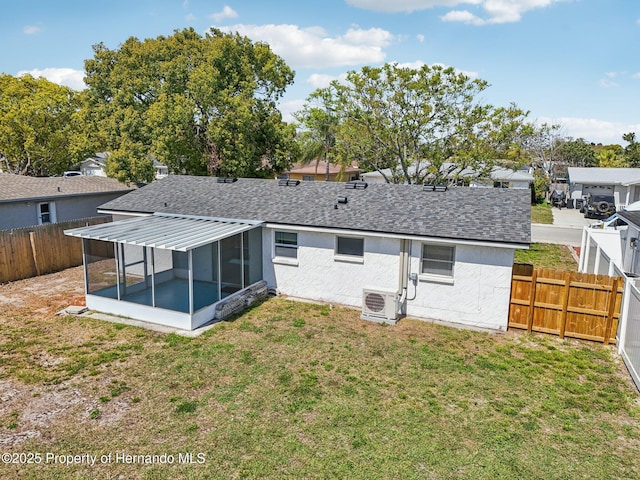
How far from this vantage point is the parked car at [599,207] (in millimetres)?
33625

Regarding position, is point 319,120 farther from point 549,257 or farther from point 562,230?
point 549,257

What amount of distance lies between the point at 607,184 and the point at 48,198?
144 feet

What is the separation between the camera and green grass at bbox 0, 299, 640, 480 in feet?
22.1

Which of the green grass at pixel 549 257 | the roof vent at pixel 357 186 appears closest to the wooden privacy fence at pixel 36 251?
the roof vent at pixel 357 186

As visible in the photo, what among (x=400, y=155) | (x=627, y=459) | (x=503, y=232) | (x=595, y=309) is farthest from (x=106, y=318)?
(x=400, y=155)

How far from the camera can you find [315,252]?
14406 millimetres

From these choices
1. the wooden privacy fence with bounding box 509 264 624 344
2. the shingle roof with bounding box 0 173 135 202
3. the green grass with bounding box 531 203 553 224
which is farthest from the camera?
the green grass with bounding box 531 203 553 224

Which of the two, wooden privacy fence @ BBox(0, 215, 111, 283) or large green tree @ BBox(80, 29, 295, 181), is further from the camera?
large green tree @ BBox(80, 29, 295, 181)

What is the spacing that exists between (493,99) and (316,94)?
1128 centimetres

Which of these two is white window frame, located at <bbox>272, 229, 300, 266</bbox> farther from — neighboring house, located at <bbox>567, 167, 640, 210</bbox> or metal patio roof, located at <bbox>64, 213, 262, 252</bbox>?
neighboring house, located at <bbox>567, 167, 640, 210</bbox>

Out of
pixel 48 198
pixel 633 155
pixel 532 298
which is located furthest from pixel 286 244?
pixel 633 155

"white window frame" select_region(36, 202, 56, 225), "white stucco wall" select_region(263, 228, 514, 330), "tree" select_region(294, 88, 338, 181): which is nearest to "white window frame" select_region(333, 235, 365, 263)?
"white stucco wall" select_region(263, 228, 514, 330)

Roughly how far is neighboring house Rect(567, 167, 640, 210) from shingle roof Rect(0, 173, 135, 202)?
39.3 meters

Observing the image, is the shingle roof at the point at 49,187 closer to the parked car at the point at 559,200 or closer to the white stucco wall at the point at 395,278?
the white stucco wall at the point at 395,278
